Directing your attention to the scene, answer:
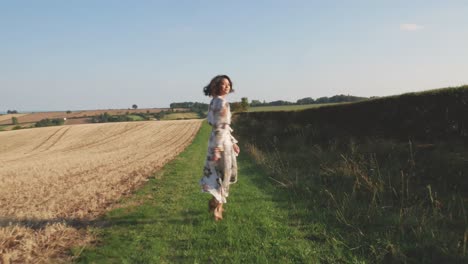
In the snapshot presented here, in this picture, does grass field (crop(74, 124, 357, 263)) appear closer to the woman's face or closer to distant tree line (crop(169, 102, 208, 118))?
the woman's face

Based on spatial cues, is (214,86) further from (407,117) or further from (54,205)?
(407,117)

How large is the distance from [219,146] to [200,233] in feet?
4.97

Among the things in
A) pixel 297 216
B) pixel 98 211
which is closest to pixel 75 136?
pixel 98 211

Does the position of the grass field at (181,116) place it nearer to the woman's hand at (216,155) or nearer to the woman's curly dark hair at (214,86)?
the woman's curly dark hair at (214,86)

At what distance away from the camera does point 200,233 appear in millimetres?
5227

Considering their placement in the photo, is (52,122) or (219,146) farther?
(52,122)

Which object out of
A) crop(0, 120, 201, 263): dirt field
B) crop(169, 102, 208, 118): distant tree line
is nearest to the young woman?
crop(0, 120, 201, 263): dirt field

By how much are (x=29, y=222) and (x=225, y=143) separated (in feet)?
12.7

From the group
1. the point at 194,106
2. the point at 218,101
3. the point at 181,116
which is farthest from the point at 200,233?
the point at 194,106

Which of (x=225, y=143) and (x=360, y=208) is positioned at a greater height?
(x=225, y=143)

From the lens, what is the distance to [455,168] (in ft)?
22.1

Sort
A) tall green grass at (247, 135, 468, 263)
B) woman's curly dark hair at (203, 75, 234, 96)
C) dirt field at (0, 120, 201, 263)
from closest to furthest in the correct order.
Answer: tall green grass at (247, 135, 468, 263)
dirt field at (0, 120, 201, 263)
woman's curly dark hair at (203, 75, 234, 96)

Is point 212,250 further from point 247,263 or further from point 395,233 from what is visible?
point 395,233

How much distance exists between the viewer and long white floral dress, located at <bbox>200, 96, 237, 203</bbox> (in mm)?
5844
